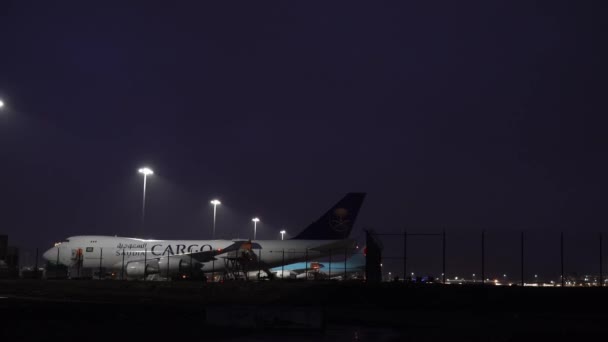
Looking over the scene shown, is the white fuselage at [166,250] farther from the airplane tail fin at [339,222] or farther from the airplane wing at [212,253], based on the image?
the airplane tail fin at [339,222]

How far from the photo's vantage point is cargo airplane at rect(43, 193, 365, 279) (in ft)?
139

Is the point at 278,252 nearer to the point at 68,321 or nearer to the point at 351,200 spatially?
the point at 351,200

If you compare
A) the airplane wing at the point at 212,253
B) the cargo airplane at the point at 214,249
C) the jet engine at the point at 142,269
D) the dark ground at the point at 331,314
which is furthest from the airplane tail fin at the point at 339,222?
the dark ground at the point at 331,314

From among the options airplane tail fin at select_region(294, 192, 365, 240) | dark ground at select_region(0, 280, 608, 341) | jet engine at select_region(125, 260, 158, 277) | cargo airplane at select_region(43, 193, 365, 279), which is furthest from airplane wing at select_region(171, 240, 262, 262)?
dark ground at select_region(0, 280, 608, 341)

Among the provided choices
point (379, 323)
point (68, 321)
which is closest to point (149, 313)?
point (68, 321)

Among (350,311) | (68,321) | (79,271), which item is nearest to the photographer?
(68,321)

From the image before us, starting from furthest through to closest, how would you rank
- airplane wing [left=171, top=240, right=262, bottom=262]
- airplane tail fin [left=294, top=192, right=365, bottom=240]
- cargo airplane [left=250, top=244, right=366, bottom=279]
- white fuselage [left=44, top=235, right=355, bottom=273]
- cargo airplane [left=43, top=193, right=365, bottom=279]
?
1. cargo airplane [left=250, top=244, right=366, bottom=279]
2. airplane tail fin [left=294, top=192, right=365, bottom=240]
3. white fuselage [left=44, top=235, right=355, bottom=273]
4. cargo airplane [left=43, top=193, right=365, bottom=279]
5. airplane wing [left=171, top=240, right=262, bottom=262]

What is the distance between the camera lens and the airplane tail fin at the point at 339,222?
45781mm

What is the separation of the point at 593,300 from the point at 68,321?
1834 centimetres

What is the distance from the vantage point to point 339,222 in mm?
45844

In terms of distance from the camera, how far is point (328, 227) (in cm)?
4600

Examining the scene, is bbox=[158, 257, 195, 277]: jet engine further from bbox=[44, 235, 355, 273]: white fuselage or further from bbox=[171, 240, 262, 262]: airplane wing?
bbox=[44, 235, 355, 273]: white fuselage

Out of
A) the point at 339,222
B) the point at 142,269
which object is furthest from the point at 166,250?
the point at 339,222

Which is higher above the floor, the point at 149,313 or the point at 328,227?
the point at 328,227
